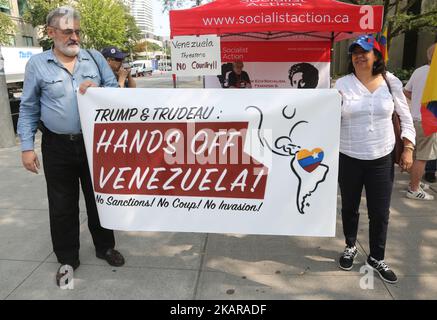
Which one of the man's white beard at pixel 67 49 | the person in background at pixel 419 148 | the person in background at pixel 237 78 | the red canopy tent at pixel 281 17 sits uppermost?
the red canopy tent at pixel 281 17

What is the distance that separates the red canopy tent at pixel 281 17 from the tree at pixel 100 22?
1385 inches

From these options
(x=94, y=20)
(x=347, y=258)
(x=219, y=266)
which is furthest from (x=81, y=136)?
(x=94, y=20)

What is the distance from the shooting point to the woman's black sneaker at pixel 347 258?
3.20m

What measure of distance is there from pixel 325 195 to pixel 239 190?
620mm

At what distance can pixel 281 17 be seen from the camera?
524cm

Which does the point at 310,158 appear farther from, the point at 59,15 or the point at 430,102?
the point at 59,15

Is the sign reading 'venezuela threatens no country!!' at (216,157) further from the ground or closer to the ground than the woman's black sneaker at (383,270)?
further from the ground

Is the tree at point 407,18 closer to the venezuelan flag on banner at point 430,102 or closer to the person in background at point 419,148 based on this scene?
the person in background at point 419,148

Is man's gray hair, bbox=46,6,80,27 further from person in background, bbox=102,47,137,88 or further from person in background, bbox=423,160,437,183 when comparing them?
person in background, bbox=423,160,437,183

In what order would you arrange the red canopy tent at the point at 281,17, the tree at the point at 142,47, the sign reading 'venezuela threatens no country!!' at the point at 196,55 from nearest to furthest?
the sign reading 'venezuela threatens no country!!' at the point at 196,55
the red canopy tent at the point at 281,17
the tree at the point at 142,47

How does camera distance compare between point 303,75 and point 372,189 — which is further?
point 303,75

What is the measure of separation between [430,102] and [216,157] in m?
1.82

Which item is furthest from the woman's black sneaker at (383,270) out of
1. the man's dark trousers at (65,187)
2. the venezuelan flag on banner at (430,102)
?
the man's dark trousers at (65,187)
